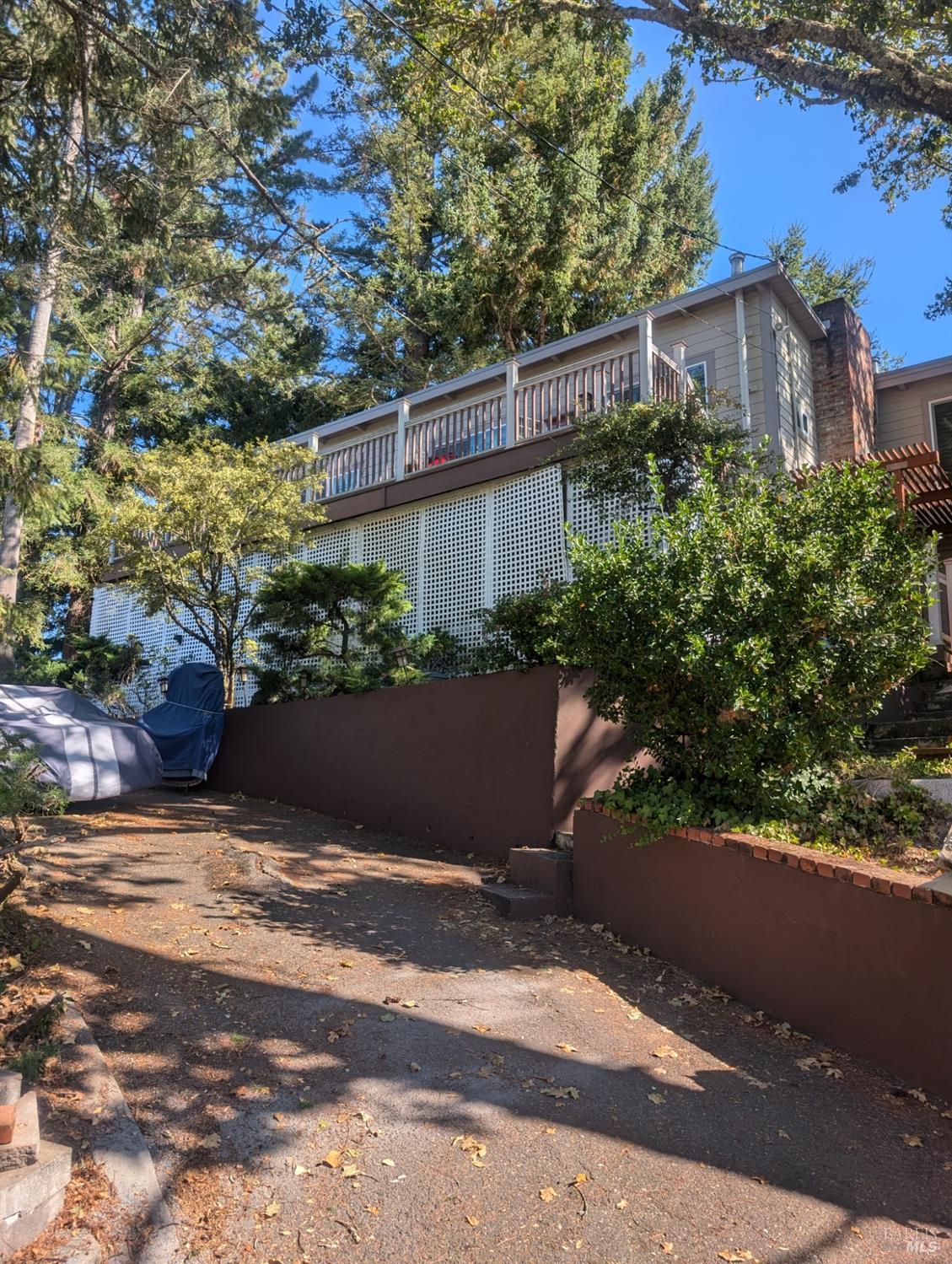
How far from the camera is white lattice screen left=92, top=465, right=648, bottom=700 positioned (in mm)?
11594

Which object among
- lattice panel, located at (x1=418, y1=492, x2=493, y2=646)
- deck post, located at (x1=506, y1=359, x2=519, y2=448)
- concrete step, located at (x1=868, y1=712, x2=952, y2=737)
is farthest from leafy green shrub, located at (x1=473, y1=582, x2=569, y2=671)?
concrete step, located at (x1=868, y1=712, x2=952, y2=737)

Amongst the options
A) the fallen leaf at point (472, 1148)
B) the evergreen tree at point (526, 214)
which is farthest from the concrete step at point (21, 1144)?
the evergreen tree at point (526, 214)

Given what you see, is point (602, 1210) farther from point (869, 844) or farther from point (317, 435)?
point (317, 435)

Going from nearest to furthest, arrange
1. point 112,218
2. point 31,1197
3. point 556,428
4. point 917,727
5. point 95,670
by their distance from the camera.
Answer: point 31,1197
point 917,727
point 112,218
point 556,428
point 95,670

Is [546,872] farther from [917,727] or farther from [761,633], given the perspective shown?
[917,727]

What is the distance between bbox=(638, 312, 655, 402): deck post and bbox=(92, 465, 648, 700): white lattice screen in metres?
1.47

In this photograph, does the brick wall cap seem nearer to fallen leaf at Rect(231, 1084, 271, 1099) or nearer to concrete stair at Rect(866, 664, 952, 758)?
fallen leaf at Rect(231, 1084, 271, 1099)

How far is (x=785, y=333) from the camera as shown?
13.8 metres

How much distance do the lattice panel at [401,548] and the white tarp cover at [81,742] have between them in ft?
13.4

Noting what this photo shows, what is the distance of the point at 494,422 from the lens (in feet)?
42.4

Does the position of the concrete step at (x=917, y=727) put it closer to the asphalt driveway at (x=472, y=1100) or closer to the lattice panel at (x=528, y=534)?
the lattice panel at (x=528, y=534)

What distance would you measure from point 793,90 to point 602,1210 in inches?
418

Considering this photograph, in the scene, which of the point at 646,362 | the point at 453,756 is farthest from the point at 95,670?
the point at 646,362

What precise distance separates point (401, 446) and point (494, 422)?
181cm
